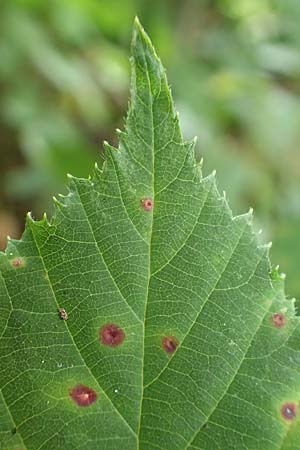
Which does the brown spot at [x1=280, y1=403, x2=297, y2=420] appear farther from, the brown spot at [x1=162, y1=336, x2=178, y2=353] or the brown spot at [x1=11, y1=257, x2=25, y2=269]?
the brown spot at [x1=11, y1=257, x2=25, y2=269]

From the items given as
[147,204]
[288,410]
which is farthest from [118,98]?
[288,410]

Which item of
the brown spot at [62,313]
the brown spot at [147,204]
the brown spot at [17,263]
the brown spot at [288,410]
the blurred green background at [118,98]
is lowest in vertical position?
the brown spot at [288,410]

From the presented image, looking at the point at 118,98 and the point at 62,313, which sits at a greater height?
the point at 118,98

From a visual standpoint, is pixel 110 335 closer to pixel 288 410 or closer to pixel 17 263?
pixel 17 263

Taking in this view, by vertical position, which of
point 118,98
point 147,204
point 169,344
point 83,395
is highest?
point 118,98

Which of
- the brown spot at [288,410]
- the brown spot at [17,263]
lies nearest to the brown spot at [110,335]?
the brown spot at [17,263]

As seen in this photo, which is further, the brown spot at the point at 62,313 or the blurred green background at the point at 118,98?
the blurred green background at the point at 118,98

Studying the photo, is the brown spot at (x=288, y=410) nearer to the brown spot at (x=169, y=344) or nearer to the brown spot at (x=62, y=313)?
the brown spot at (x=169, y=344)

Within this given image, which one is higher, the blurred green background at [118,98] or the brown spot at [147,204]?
the blurred green background at [118,98]
